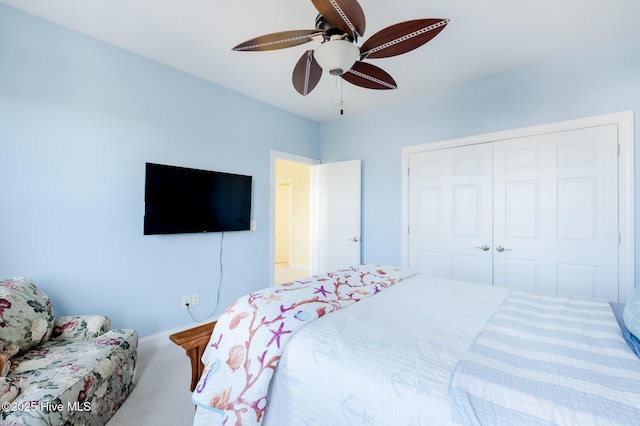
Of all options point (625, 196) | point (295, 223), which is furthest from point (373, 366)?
point (295, 223)

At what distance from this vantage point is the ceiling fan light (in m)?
1.47

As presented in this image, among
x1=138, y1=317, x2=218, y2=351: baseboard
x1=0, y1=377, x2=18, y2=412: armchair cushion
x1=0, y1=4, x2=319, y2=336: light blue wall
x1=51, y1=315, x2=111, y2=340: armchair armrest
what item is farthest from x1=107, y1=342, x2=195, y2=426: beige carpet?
x1=0, y1=377, x2=18, y2=412: armchair cushion

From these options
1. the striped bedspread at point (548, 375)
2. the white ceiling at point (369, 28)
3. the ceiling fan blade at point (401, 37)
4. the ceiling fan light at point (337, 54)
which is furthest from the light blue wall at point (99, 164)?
the striped bedspread at point (548, 375)

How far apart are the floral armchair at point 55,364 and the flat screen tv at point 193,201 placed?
88 centimetres

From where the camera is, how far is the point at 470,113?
2971mm

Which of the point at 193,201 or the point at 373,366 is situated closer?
the point at 373,366

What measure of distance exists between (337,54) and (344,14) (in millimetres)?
182

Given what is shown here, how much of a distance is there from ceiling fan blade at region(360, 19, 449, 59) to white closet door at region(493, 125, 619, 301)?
174 cm

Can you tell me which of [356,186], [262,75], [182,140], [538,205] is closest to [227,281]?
[182,140]

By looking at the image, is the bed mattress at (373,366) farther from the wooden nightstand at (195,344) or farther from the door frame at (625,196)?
the door frame at (625,196)

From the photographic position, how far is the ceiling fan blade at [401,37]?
1.44 metres

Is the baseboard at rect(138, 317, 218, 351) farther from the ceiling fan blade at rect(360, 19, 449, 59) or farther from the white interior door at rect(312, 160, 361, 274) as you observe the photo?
the ceiling fan blade at rect(360, 19, 449, 59)

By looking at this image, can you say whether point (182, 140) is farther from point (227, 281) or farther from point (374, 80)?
point (374, 80)

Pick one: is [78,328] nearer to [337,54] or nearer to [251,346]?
[251,346]
